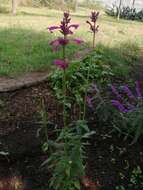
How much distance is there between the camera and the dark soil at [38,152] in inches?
80.7

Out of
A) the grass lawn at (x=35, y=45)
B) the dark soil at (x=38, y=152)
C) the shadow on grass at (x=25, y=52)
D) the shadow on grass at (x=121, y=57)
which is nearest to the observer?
the dark soil at (x=38, y=152)

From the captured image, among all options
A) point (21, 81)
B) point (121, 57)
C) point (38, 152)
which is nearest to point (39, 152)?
point (38, 152)

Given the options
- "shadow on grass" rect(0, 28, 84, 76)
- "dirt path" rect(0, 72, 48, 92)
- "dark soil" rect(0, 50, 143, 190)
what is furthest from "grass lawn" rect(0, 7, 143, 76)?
"dark soil" rect(0, 50, 143, 190)

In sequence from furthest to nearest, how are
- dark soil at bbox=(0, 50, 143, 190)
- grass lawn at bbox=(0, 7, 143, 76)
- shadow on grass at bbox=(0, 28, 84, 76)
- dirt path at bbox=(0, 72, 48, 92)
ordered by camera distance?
grass lawn at bbox=(0, 7, 143, 76), shadow on grass at bbox=(0, 28, 84, 76), dirt path at bbox=(0, 72, 48, 92), dark soil at bbox=(0, 50, 143, 190)

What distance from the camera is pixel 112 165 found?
7.14ft

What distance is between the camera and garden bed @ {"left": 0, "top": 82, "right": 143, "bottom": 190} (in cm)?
205

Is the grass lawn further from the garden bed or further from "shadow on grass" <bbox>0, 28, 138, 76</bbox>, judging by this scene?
the garden bed

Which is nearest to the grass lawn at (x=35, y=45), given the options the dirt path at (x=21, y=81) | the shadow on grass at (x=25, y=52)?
the shadow on grass at (x=25, y=52)

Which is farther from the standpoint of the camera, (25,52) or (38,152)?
(25,52)

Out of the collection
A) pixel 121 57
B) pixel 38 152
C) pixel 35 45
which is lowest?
pixel 38 152

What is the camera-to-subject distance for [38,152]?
2229 mm

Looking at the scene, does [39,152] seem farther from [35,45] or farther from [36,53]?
[35,45]

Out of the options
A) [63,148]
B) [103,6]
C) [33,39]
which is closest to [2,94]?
[63,148]

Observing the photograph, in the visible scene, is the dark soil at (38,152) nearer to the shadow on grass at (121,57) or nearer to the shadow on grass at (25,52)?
the shadow on grass at (25,52)
